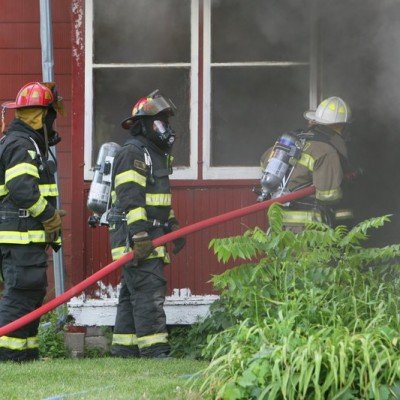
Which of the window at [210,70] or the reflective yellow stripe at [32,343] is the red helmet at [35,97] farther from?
the reflective yellow stripe at [32,343]

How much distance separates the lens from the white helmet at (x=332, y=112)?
909cm

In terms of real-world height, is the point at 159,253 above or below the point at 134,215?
below

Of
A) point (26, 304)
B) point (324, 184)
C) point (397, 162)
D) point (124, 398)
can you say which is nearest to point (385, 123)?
point (397, 162)

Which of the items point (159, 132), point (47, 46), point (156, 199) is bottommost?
point (156, 199)

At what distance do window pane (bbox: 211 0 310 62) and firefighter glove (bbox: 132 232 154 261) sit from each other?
1835 mm

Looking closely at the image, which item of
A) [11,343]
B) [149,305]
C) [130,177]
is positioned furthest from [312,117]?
[11,343]

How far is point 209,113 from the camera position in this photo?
9664 millimetres

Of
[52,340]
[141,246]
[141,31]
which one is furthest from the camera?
[141,31]

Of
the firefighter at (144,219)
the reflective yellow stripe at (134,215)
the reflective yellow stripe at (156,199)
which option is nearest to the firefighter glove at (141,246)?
the firefighter at (144,219)

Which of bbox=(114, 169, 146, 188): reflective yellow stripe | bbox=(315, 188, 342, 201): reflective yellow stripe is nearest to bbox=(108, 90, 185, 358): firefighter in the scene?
bbox=(114, 169, 146, 188): reflective yellow stripe

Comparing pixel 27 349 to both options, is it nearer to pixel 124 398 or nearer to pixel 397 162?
pixel 124 398

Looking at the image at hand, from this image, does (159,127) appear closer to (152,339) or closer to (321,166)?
(321,166)

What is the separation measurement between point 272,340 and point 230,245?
73cm

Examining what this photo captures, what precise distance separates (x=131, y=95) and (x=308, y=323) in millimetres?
3797
